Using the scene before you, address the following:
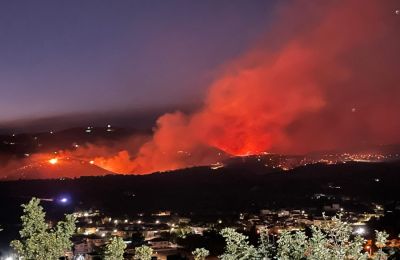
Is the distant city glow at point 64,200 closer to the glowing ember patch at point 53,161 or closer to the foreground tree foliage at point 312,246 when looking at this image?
the glowing ember patch at point 53,161

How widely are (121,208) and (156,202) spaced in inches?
261

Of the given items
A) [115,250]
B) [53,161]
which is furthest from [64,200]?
[115,250]

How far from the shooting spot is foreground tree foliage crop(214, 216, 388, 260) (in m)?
7.24

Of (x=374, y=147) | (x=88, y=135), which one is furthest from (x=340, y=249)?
(x=88, y=135)

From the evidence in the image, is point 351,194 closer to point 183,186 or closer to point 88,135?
point 183,186

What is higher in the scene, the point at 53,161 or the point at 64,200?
the point at 53,161

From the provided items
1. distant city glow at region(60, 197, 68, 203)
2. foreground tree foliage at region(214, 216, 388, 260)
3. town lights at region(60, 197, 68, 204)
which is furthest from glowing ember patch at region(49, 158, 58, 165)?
foreground tree foliage at region(214, 216, 388, 260)

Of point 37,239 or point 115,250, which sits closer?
point 37,239

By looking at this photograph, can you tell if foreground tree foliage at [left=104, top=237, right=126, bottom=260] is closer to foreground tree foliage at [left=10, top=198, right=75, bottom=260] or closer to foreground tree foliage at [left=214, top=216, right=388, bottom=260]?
foreground tree foliage at [left=10, top=198, right=75, bottom=260]

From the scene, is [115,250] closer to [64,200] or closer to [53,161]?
[64,200]

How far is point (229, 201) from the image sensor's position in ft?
216

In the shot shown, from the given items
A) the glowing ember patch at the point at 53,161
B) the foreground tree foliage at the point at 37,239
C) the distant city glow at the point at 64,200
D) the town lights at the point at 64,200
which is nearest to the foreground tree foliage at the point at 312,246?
the foreground tree foliage at the point at 37,239

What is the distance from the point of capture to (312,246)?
738cm

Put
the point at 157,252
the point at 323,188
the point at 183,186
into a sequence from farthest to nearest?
the point at 183,186, the point at 323,188, the point at 157,252
